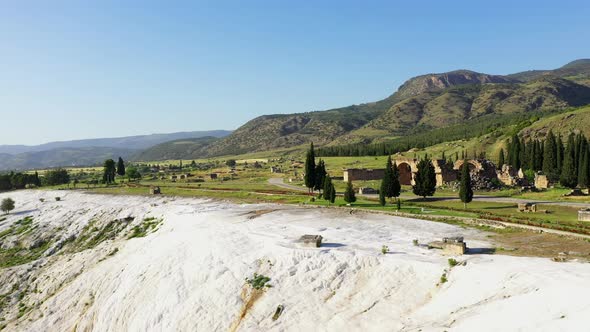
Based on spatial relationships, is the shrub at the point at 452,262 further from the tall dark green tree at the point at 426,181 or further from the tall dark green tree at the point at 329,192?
the tall dark green tree at the point at 426,181

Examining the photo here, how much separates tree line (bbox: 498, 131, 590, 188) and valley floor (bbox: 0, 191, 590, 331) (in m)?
49.4

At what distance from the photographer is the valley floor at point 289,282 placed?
24031 millimetres

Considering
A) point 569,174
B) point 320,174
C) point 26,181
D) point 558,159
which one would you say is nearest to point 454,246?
point 320,174

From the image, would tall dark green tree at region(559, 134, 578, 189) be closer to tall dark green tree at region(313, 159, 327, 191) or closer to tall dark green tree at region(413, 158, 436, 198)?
tall dark green tree at region(413, 158, 436, 198)

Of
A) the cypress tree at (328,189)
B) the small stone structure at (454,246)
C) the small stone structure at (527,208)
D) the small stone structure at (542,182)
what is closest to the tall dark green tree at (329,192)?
the cypress tree at (328,189)

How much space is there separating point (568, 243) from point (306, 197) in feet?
150

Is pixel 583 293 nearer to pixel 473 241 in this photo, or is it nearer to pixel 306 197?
pixel 473 241

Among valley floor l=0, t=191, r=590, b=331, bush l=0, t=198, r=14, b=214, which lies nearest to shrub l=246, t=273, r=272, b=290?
valley floor l=0, t=191, r=590, b=331

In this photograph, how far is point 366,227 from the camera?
4625 centimetres

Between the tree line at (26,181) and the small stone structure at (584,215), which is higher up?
the tree line at (26,181)

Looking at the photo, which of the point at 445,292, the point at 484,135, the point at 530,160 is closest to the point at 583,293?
the point at 445,292

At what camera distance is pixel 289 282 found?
32.0 metres

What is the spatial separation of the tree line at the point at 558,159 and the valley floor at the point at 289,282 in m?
49.4

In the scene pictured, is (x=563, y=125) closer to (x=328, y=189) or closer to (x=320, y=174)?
(x=320, y=174)
